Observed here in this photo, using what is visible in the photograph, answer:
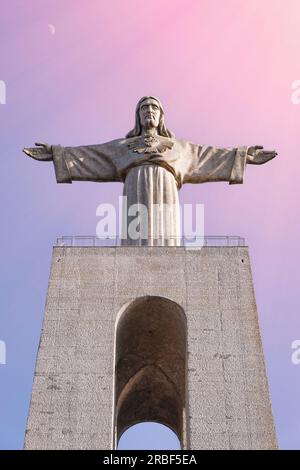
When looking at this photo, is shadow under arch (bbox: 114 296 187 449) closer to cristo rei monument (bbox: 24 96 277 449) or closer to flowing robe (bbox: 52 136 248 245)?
cristo rei monument (bbox: 24 96 277 449)

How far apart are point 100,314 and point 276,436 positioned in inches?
150

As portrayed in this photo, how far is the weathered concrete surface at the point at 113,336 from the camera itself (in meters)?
12.8

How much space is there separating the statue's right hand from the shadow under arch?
486 cm

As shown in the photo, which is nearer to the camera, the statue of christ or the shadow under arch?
the shadow under arch

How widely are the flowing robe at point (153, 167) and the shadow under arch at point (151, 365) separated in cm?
238

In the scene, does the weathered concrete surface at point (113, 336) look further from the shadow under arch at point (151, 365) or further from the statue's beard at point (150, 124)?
the statue's beard at point (150, 124)

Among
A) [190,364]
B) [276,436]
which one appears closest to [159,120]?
[190,364]

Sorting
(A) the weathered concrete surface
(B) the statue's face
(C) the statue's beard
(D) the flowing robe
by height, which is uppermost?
(B) the statue's face

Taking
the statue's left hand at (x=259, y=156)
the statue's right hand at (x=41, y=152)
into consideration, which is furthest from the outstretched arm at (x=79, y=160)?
the statue's left hand at (x=259, y=156)

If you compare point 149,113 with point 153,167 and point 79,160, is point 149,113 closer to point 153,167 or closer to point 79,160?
point 153,167

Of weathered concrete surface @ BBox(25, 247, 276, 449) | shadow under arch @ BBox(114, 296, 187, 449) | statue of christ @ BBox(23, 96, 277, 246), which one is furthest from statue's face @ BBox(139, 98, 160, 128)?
shadow under arch @ BBox(114, 296, 187, 449)

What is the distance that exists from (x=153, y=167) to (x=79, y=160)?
6.13 feet

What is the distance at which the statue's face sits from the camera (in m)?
18.3

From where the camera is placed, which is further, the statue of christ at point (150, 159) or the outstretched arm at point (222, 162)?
the outstretched arm at point (222, 162)
